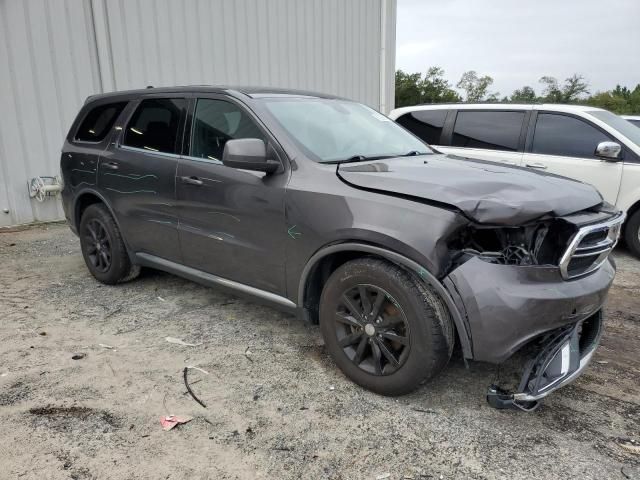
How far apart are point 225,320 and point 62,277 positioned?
225 cm

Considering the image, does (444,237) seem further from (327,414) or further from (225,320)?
(225,320)

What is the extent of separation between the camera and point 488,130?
651 centimetres

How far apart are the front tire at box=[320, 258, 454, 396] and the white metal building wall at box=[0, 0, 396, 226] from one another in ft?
21.0

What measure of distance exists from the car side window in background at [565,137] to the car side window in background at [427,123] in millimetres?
1258

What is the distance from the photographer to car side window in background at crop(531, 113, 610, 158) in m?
5.92

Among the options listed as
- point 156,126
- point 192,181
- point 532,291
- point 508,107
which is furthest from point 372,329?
point 508,107

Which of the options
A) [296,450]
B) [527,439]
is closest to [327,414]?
[296,450]

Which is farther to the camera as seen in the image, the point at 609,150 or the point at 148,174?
the point at 609,150

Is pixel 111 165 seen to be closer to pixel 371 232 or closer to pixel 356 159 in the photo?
pixel 356 159

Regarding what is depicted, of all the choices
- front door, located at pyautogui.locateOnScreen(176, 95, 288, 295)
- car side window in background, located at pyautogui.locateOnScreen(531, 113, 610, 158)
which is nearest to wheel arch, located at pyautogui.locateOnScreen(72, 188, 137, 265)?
front door, located at pyautogui.locateOnScreen(176, 95, 288, 295)

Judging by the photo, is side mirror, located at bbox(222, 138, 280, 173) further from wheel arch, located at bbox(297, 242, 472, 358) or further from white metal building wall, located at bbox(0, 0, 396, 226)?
white metal building wall, located at bbox(0, 0, 396, 226)

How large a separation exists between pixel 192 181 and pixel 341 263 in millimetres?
1352

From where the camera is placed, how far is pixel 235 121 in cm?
355

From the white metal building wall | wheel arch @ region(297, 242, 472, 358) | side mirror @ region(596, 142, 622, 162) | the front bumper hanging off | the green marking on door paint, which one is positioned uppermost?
the white metal building wall
